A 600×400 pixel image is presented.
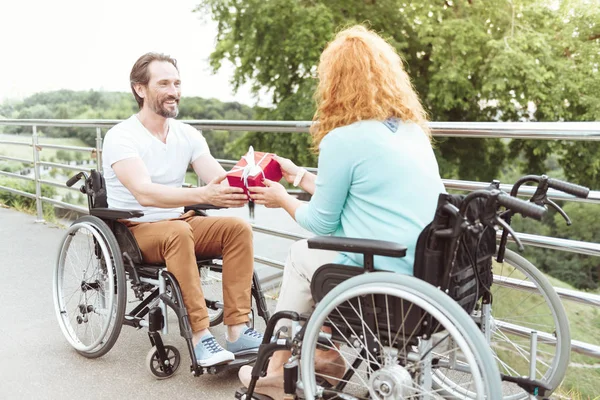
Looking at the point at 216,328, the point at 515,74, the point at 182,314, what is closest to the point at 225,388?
the point at 182,314

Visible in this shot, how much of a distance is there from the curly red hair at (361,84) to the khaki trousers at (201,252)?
0.72 m

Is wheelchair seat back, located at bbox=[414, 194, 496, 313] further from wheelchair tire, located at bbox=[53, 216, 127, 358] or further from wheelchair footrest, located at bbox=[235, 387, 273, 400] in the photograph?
wheelchair tire, located at bbox=[53, 216, 127, 358]

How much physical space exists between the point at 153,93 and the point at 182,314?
87cm

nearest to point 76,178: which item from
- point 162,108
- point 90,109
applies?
point 162,108

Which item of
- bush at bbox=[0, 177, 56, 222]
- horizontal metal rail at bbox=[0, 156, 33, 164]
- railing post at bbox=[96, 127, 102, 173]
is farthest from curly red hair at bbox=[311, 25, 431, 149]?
bush at bbox=[0, 177, 56, 222]

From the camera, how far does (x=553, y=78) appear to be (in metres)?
9.99

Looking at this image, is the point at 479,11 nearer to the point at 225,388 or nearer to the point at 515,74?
the point at 515,74

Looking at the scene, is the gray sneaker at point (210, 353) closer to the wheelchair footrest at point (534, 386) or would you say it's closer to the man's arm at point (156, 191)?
the man's arm at point (156, 191)

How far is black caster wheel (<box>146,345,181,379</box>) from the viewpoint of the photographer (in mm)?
2238

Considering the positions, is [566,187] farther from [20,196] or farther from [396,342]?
[20,196]

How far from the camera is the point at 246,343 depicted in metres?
2.24

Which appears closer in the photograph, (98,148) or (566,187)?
(566,187)

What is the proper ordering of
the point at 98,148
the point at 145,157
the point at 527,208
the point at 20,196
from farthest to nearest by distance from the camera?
the point at 20,196, the point at 98,148, the point at 145,157, the point at 527,208

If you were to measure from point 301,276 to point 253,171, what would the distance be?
0.38m
